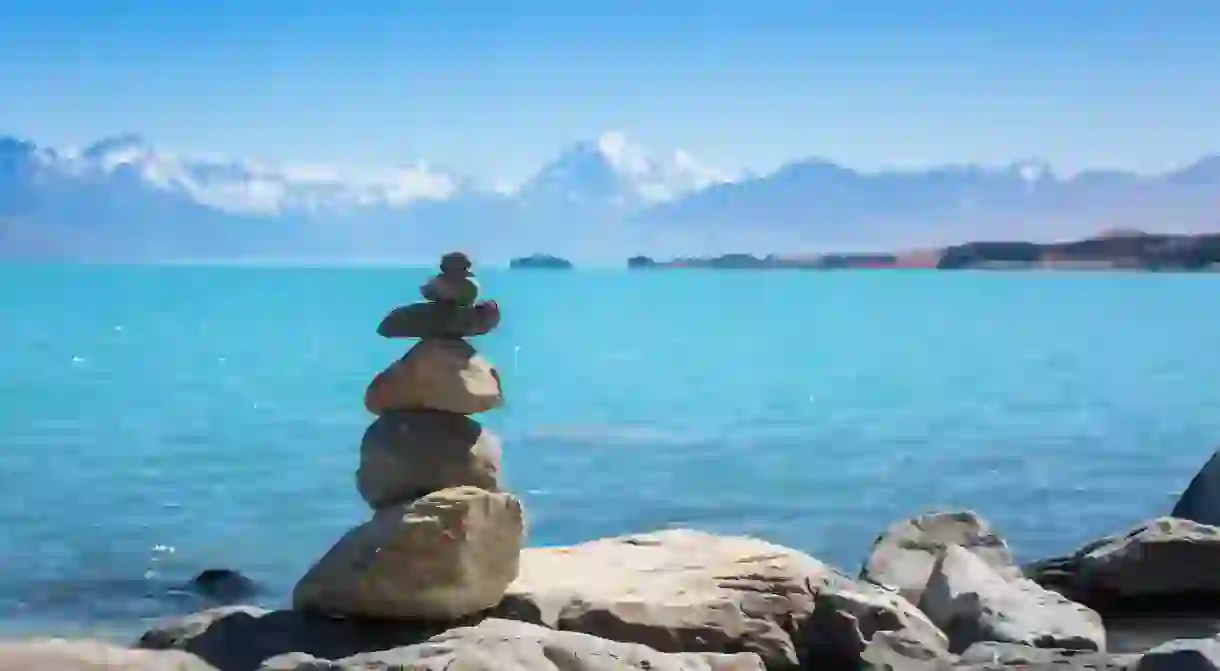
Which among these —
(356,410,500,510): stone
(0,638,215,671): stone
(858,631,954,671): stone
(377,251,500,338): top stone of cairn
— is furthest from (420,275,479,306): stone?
(0,638,215,671): stone

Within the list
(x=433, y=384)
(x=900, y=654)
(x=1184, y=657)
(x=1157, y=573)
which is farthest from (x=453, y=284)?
(x=1157, y=573)

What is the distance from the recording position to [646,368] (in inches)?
2096

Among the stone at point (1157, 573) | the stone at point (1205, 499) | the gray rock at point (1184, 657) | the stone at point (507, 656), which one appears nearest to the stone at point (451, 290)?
the stone at point (507, 656)

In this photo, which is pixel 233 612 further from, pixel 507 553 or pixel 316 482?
pixel 316 482

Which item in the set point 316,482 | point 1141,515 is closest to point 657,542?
point 1141,515

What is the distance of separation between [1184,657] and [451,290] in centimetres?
546

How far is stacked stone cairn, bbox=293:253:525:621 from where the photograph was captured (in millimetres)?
10086

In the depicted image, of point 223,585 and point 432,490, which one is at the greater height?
point 432,490

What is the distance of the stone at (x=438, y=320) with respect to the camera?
10.9 m

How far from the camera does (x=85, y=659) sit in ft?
20.3

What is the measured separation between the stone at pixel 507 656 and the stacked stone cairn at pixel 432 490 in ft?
8.99

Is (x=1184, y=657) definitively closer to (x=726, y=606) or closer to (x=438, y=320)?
(x=726, y=606)

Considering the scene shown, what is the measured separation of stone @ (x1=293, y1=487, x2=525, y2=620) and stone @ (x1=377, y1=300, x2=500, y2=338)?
1223 mm

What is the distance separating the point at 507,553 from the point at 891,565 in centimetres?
422
